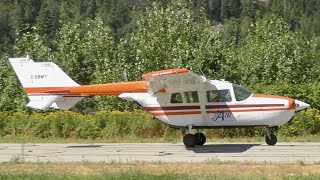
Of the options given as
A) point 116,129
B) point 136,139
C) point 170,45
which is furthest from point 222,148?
point 170,45

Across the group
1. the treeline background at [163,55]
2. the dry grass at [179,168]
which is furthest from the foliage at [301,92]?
the dry grass at [179,168]

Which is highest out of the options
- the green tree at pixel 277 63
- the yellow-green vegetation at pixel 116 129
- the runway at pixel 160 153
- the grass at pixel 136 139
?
the green tree at pixel 277 63

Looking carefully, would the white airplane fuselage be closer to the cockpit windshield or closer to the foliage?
the cockpit windshield

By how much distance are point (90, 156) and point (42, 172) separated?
3.63 m

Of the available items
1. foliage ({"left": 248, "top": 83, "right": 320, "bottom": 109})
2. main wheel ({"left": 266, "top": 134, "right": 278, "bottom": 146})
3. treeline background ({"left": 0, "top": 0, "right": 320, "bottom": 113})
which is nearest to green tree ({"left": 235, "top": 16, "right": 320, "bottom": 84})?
treeline background ({"left": 0, "top": 0, "right": 320, "bottom": 113})

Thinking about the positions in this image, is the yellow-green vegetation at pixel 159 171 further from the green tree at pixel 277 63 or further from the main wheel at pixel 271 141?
the green tree at pixel 277 63

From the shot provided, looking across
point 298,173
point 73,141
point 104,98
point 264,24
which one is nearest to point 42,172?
point 298,173

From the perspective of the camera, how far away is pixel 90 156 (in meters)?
18.5

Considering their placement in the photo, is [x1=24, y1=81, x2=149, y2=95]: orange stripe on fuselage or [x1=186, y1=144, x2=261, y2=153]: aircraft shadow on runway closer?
[x1=186, y1=144, x2=261, y2=153]: aircraft shadow on runway

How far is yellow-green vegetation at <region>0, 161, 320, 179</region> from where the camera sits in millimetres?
13762

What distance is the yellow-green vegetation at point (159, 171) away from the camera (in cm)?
1376

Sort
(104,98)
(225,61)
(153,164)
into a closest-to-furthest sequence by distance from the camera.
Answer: (153,164), (104,98), (225,61)

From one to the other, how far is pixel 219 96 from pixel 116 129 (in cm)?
675

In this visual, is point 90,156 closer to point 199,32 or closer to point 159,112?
point 159,112
